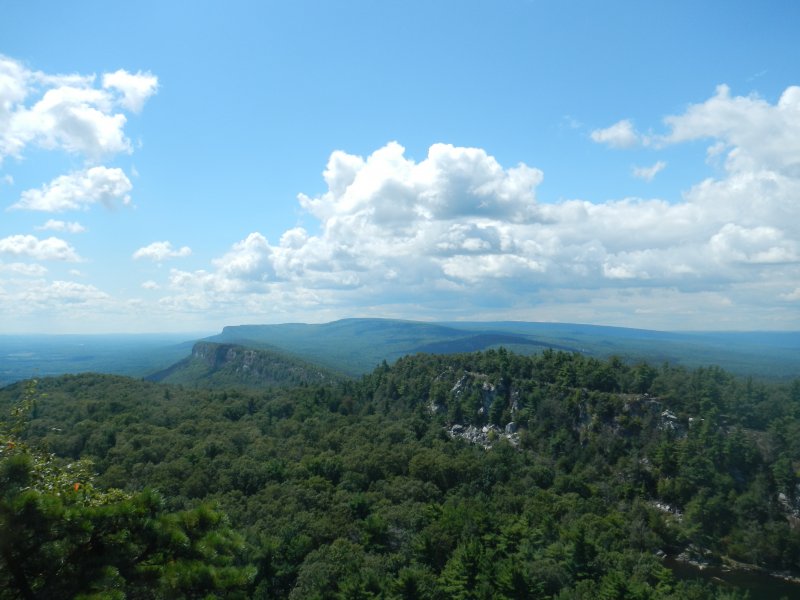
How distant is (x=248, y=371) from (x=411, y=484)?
133810 mm

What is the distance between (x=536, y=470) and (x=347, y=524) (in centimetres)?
3393

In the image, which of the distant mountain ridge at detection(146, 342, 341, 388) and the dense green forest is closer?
the dense green forest

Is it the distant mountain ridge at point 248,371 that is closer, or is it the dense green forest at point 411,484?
the dense green forest at point 411,484

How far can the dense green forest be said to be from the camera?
347 inches

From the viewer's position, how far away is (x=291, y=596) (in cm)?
3247

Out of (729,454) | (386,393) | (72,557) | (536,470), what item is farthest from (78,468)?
(386,393)

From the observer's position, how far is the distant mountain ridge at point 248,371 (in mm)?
158750

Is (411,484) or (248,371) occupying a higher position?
(411,484)

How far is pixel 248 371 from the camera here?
176000 millimetres

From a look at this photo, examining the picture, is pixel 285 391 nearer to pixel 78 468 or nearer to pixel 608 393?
pixel 608 393

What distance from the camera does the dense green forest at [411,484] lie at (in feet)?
28.9

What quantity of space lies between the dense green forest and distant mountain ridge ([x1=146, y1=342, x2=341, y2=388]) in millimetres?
47015

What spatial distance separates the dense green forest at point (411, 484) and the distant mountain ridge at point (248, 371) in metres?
47.0

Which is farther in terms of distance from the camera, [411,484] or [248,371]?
[248,371]
